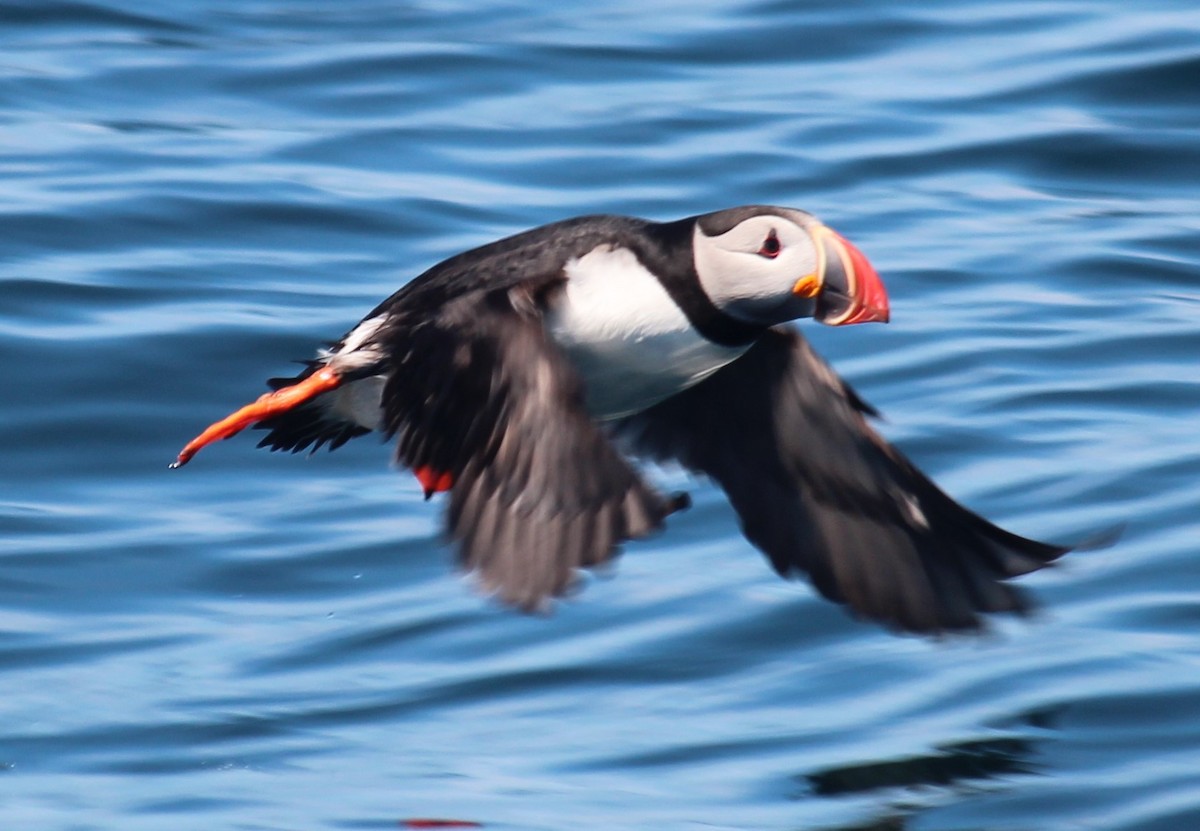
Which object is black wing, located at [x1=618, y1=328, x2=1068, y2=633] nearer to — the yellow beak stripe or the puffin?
the puffin

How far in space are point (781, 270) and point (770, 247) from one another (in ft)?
0.25

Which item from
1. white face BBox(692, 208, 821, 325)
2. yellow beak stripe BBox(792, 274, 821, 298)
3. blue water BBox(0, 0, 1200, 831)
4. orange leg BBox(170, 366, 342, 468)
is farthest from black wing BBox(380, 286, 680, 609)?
blue water BBox(0, 0, 1200, 831)

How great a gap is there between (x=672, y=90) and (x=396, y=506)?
17.0 ft

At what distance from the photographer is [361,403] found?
18.0 ft

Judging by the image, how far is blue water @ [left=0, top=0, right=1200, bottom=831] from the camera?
5961mm

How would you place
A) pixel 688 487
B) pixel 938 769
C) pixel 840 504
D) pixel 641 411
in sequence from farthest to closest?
1. pixel 688 487
2. pixel 641 411
3. pixel 840 504
4. pixel 938 769

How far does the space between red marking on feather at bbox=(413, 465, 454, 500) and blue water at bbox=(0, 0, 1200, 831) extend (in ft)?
4.07

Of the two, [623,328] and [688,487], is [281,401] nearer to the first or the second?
[623,328]

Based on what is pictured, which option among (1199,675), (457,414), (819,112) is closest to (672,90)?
(819,112)

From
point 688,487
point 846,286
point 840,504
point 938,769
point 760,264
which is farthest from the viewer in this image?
point 688,487

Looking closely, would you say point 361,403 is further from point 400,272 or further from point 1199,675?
point 400,272

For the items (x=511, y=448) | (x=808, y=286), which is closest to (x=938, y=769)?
(x=808, y=286)

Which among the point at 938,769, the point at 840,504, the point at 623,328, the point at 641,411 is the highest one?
the point at 623,328

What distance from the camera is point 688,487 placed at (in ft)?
25.7
